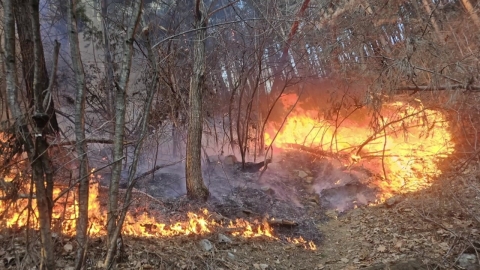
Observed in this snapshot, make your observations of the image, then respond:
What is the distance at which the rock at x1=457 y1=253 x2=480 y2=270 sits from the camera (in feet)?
17.9

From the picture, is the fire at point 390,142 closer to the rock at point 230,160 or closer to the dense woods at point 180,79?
the dense woods at point 180,79

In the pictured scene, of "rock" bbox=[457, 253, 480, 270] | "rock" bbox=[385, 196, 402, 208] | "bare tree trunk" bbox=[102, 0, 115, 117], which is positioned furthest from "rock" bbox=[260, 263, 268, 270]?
"bare tree trunk" bbox=[102, 0, 115, 117]

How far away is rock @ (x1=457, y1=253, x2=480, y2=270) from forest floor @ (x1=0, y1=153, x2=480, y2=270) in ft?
0.04

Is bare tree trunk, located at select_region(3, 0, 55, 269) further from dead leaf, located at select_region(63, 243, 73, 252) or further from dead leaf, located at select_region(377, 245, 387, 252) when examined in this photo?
dead leaf, located at select_region(377, 245, 387, 252)

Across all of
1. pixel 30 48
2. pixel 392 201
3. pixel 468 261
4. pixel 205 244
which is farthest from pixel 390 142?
pixel 30 48

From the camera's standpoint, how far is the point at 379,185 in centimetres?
1118

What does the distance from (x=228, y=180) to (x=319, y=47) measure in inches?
191

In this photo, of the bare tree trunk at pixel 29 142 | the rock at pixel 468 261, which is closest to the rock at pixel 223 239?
the rock at pixel 468 261

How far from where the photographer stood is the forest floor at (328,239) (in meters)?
5.38

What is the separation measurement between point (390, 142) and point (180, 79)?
8.28 metres

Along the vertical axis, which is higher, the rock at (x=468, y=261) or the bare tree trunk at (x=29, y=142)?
the bare tree trunk at (x=29, y=142)

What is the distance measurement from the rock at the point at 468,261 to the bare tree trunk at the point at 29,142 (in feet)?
19.5

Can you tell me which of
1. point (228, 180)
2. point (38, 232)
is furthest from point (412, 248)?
point (38, 232)

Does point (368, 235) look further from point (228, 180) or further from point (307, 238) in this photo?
point (228, 180)
